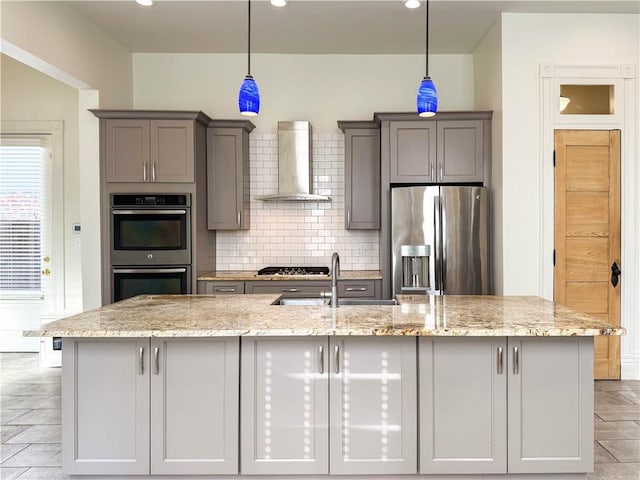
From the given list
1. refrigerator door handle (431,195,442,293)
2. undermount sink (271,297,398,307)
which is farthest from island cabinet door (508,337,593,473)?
refrigerator door handle (431,195,442,293)

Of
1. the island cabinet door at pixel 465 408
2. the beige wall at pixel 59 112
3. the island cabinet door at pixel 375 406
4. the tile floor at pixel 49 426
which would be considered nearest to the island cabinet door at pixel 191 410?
the island cabinet door at pixel 375 406

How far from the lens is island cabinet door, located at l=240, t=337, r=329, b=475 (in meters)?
2.54

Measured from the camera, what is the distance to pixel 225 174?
513 centimetres

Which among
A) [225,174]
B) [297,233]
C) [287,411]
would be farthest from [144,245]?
[287,411]

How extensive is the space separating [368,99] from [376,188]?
41.4 inches

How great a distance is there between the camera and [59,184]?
5.66m

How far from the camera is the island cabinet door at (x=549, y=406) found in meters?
2.52

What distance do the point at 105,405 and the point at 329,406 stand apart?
3.65 feet

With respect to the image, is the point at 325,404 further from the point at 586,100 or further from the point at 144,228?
the point at 586,100

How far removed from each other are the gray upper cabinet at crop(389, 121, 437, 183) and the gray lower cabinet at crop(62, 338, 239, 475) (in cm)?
291

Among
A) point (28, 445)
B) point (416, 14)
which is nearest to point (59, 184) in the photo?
point (28, 445)

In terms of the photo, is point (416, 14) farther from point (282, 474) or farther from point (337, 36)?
point (282, 474)

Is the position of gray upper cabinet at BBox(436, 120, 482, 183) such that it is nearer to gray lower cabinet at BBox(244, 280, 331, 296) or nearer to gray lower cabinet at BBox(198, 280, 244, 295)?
gray lower cabinet at BBox(244, 280, 331, 296)

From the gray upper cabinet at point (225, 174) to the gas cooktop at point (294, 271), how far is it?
0.53 m
